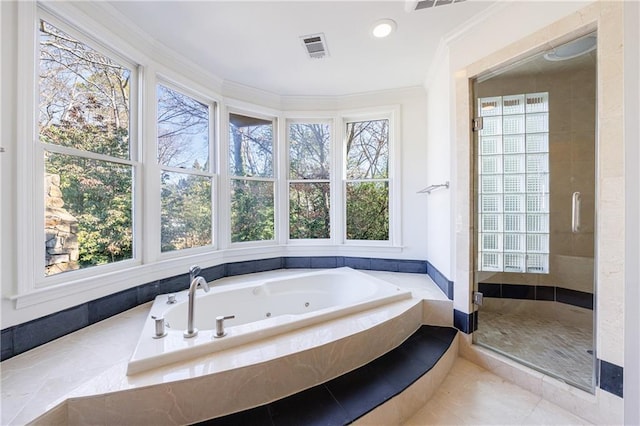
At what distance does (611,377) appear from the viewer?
50.6 inches

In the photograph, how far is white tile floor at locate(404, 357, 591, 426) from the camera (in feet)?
4.57

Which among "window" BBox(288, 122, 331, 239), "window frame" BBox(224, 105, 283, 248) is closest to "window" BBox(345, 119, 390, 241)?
"window" BBox(288, 122, 331, 239)

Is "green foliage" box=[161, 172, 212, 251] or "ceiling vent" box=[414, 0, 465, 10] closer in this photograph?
"ceiling vent" box=[414, 0, 465, 10]

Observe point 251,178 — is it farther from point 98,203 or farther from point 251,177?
point 98,203

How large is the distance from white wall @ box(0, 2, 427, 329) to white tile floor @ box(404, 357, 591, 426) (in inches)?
55.4

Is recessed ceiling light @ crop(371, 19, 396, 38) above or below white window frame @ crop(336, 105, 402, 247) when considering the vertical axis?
above

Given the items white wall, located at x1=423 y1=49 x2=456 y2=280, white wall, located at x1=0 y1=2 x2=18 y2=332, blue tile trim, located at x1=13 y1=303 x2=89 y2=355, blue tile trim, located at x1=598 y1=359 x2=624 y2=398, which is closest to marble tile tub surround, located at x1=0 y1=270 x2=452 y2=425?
blue tile trim, located at x1=13 y1=303 x2=89 y2=355

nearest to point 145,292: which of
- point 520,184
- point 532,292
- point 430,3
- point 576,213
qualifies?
point 430,3

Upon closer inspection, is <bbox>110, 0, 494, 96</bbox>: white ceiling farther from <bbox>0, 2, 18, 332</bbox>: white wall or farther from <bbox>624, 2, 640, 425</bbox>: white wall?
<bbox>624, 2, 640, 425</bbox>: white wall

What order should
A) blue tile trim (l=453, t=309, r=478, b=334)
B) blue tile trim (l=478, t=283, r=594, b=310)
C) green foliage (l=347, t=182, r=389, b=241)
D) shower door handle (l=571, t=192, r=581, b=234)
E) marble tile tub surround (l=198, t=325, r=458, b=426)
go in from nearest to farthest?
marble tile tub surround (l=198, t=325, r=458, b=426) < shower door handle (l=571, t=192, r=581, b=234) < blue tile trim (l=453, t=309, r=478, b=334) < blue tile trim (l=478, t=283, r=594, b=310) < green foliage (l=347, t=182, r=389, b=241)

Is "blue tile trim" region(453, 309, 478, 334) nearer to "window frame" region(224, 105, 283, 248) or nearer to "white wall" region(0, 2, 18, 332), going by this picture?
"window frame" region(224, 105, 283, 248)

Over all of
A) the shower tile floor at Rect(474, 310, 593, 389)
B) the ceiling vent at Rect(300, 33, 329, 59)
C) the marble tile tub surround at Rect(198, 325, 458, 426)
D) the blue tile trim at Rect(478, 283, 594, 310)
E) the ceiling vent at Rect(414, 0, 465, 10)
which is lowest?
the shower tile floor at Rect(474, 310, 593, 389)

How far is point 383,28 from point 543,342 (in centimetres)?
267

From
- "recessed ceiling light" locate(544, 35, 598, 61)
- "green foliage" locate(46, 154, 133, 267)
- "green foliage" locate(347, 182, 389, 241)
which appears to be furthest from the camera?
"green foliage" locate(347, 182, 389, 241)
